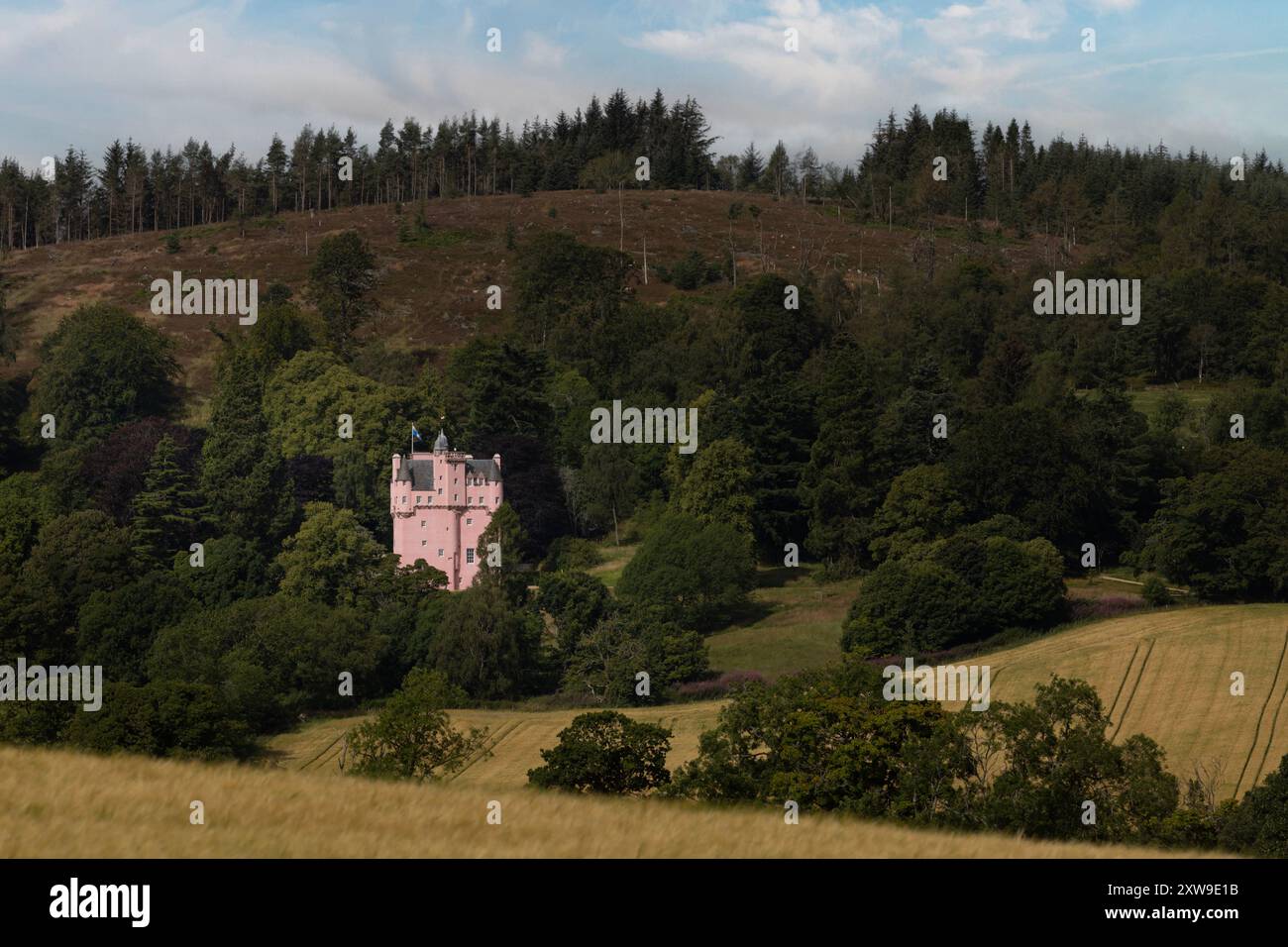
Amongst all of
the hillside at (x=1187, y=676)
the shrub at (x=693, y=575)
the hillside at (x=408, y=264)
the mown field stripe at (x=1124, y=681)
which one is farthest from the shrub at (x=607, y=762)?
the hillside at (x=408, y=264)

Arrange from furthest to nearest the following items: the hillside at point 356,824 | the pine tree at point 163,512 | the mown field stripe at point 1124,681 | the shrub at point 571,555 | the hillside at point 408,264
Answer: the hillside at point 408,264 < the pine tree at point 163,512 < the shrub at point 571,555 < the mown field stripe at point 1124,681 < the hillside at point 356,824

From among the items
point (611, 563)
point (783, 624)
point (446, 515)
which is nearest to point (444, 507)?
point (446, 515)

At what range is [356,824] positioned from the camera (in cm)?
2158

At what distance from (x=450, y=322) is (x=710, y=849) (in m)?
148

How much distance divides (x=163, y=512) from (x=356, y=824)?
311 ft

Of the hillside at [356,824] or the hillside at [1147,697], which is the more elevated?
the hillside at [356,824]

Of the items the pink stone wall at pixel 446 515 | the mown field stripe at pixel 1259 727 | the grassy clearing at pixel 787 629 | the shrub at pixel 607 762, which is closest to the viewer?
the shrub at pixel 607 762

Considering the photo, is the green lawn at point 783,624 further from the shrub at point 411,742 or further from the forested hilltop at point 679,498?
the shrub at point 411,742

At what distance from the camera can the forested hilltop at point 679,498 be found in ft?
185

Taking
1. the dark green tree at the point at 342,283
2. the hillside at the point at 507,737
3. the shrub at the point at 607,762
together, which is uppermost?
the dark green tree at the point at 342,283

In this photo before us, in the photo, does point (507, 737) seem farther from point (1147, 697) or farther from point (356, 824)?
point (356, 824)

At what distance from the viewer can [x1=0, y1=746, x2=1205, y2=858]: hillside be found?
1977cm

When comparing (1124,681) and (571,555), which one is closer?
(1124,681)
